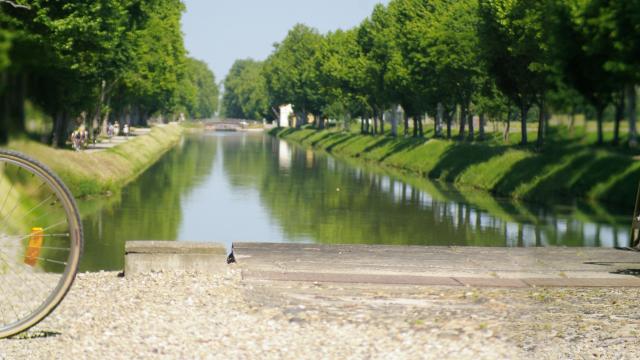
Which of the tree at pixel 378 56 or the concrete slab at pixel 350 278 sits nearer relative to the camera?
the concrete slab at pixel 350 278

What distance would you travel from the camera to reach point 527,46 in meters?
59.8

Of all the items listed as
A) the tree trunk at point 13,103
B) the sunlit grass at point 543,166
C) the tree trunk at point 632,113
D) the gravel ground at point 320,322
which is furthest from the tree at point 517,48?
the gravel ground at point 320,322

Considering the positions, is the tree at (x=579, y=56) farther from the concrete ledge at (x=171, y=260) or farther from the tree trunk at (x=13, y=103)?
the concrete ledge at (x=171, y=260)

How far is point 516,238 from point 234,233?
9.24 meters

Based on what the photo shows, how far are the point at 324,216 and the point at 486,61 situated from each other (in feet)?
91.6

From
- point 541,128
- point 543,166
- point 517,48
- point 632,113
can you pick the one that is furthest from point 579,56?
point 541,128

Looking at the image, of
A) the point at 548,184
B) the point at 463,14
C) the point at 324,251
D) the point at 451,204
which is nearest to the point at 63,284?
the point at 324,251

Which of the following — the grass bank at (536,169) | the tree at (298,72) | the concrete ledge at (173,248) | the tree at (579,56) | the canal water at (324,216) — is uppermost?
the tree at (298,72)

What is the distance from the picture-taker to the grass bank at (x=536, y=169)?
48.1m

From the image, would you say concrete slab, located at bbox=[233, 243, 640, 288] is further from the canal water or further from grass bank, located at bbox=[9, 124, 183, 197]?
grass bank, located at bbox=[9, 124, 183, 197]

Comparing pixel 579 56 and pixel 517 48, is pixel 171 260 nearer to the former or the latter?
pixel 579 56

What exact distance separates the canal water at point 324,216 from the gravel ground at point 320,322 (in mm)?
14173

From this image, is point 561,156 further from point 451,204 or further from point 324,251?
point 324,251

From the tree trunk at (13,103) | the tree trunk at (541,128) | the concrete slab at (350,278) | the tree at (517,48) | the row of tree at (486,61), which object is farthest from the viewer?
the tree trunk at (541,128)
